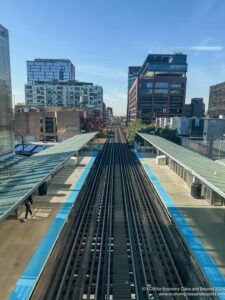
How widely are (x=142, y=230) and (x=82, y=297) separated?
7194 millimetres

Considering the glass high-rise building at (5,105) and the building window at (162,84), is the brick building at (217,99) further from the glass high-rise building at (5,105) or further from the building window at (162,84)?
the glass high-rise building at (5,105)

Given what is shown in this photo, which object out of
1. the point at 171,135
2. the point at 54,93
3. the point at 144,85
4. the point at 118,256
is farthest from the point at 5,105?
the point at 54,93

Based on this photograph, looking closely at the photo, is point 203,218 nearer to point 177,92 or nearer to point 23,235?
point 23,235

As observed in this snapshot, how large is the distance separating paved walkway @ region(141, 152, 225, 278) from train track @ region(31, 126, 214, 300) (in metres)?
1.35

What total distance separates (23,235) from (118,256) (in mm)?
6505

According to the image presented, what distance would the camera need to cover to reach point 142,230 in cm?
1509

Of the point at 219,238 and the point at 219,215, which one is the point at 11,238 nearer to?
the point at 219,238

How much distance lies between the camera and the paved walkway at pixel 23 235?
29.2 feet

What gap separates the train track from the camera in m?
9.61

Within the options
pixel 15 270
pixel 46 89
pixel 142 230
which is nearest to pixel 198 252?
pixel 142 230

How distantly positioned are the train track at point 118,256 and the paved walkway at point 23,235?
136cm

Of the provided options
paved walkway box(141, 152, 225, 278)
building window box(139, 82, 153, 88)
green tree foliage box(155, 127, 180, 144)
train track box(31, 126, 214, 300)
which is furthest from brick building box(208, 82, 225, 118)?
train track box(31, 126, 214, 300)

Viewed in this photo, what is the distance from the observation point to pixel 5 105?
2214 centimetres

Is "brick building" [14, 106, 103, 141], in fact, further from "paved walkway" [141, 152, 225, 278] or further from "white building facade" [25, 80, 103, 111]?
"white building facade" [25, 80, 103, 111]
